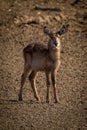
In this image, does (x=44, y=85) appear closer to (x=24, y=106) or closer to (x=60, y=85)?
(x=60, y=85)

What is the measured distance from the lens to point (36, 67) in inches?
587

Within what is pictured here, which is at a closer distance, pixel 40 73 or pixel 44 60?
pixel 44 60

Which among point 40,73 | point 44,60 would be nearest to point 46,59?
point 44,60

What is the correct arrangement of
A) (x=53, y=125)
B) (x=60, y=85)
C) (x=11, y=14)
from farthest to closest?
(x=11, y=14), (x=60, y=85), (x=53, y=125)

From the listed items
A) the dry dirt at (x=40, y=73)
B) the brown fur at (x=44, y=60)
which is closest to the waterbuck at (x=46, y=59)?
the brown fur at (x=44, y=60)

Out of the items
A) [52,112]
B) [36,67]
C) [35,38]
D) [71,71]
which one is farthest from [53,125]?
[35,38]

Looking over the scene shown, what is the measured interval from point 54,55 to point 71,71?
228 centimetres

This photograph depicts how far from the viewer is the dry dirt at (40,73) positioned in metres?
13.8

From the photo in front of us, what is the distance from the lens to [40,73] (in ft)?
55.6

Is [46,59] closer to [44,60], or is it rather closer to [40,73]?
[44,60]

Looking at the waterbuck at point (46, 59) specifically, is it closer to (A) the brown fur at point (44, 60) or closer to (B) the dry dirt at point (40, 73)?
(A) the brown fur at point (44, 60)

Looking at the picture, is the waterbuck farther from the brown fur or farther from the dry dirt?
the dry dirt

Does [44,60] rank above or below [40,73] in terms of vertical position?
above

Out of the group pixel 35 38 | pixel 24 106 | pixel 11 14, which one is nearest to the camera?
pixel 24 106
